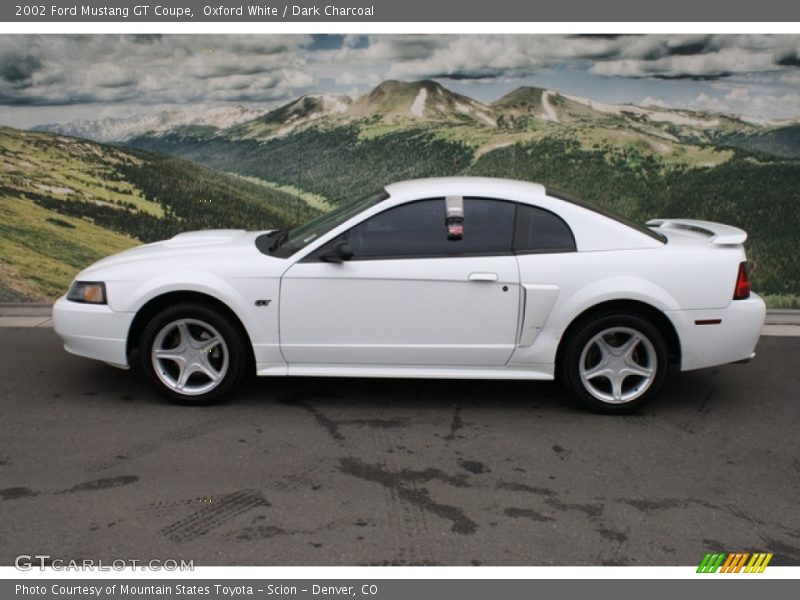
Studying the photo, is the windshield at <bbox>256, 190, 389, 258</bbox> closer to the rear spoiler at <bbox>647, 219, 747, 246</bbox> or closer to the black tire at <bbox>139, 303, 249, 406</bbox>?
the black tire at <bbox>139, 303, 249, 406</bbox>

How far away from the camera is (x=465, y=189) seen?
573cm

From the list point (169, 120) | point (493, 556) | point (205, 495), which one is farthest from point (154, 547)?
point (169, 120)

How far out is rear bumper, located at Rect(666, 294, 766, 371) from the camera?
555cm

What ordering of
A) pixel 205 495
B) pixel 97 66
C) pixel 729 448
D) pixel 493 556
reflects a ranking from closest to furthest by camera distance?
1. pixel 493 556
2. pixel 205 495
3. pixel 729 448
4. pixel 97 66

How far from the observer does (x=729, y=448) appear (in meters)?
5.23

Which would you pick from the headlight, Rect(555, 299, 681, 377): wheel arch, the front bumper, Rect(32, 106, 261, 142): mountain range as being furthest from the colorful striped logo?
Rect(32, 106, 261, 142): mountain range

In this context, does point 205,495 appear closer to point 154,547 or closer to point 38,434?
point 154,547

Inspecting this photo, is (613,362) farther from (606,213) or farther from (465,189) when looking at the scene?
(465,189)

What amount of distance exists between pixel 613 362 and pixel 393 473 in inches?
69.5

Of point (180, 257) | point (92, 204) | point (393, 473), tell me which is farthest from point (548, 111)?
point (393, 473)

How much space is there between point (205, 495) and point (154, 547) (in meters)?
0.54

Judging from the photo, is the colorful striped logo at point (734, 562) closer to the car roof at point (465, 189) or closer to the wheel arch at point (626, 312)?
the wheel arch at point (626, 312)

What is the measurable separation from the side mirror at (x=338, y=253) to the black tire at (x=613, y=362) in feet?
4.98

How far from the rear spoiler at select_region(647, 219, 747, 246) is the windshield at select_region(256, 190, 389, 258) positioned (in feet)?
7.24
